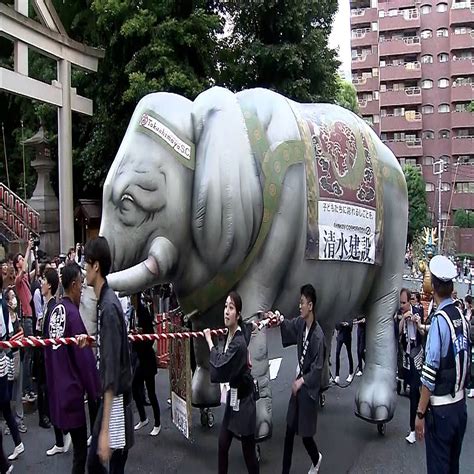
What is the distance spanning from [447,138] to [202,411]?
142ft

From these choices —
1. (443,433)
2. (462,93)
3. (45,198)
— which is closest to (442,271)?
(443,433)

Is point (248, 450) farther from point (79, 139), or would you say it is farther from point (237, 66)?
point (79, 139)

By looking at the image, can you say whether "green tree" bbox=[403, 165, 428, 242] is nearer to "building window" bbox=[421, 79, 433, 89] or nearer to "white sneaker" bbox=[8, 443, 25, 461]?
"building window" bbox=[421, 79, 433, 89]

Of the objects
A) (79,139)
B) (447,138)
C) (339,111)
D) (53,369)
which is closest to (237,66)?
(79,139)

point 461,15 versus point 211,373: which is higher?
point 461,15

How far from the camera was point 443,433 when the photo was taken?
358cm

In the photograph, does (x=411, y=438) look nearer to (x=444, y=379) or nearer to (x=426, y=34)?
(x=444, y=379)

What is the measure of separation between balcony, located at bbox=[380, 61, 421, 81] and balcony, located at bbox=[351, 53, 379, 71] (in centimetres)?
163

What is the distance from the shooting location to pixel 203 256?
4809 mm

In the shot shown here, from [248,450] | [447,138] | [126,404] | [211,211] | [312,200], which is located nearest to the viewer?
[126,404]

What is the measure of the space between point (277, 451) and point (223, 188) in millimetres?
2254

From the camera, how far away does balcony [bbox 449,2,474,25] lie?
4456 cm

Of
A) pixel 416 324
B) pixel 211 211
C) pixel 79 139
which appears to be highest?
pixel 79 139

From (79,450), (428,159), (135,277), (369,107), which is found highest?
(369,107)
